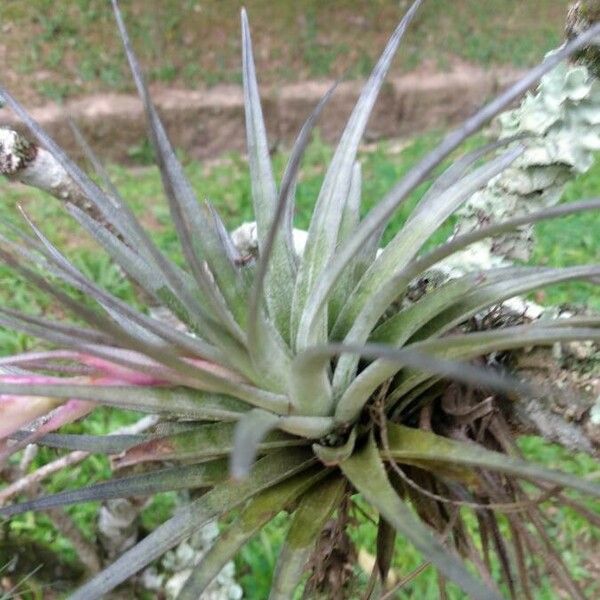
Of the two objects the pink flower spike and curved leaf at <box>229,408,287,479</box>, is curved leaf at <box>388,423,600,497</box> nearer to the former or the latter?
curved leaf at <box>229,408,287,479</box>

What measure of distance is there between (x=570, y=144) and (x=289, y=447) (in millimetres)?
497

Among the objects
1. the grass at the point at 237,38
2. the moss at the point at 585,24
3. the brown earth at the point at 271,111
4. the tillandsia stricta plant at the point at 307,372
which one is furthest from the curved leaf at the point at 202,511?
the grass at the point at 237,38

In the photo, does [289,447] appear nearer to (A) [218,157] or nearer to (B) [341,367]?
(B) [341,367]

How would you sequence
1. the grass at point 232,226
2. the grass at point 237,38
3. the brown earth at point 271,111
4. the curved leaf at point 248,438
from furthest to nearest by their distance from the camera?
the grass at point 237,38 < the brown earth at point 271,111 < the grass at point 232,226 < the curved leaf at point 248,438

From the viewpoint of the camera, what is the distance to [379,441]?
75 cm

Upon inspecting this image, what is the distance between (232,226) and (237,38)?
149 cm

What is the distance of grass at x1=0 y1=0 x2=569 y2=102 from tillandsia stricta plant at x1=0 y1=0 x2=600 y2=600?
284 cm

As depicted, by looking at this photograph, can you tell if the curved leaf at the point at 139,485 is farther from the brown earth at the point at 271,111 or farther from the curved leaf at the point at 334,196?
the brown earth at the point at 271,111

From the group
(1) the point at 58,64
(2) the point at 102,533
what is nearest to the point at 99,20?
(1) the point at 58,64

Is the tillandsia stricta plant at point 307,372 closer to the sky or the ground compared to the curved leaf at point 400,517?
closer to the sky

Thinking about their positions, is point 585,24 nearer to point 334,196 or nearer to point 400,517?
point 334,196

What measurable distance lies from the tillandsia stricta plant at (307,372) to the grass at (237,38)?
→ 2840mm

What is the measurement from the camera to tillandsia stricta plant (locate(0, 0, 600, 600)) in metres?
0.63

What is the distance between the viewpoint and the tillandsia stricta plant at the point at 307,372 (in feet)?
2.06
